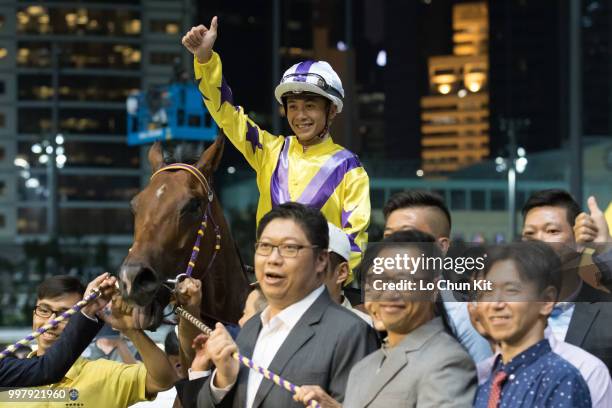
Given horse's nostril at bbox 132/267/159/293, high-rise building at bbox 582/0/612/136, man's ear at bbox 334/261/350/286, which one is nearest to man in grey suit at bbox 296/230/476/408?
man's ear at bbox 334/261/350/286

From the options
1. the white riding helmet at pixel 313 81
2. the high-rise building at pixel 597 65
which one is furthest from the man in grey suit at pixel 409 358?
the high-rise building at pixel 597 65

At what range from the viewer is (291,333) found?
2967 millimetres

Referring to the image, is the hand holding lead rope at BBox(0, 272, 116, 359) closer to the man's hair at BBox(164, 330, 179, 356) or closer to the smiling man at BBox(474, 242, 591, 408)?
the man's hair at BBox(164, 330, 179, 356)

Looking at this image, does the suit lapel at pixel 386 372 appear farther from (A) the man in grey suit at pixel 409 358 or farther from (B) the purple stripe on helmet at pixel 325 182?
(B) the purple stripe on helmet at pixel 325 182

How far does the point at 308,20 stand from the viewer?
1817cm

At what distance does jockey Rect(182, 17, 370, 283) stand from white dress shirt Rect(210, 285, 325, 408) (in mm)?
977

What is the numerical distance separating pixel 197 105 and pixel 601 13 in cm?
635

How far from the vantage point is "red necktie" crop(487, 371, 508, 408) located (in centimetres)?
254

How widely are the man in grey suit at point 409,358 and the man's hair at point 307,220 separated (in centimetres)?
17

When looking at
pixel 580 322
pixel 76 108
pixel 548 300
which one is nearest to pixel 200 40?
pixel 580 322

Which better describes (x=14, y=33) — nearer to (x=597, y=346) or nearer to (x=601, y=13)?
(x=601, y=13)

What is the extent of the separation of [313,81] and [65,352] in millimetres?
1289

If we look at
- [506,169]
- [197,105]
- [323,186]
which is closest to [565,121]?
[506,169]

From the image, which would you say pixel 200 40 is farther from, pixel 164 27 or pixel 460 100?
pixel 164 27
